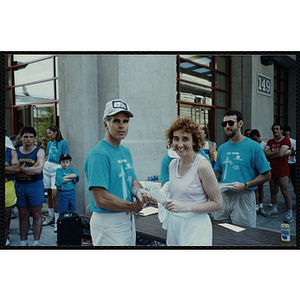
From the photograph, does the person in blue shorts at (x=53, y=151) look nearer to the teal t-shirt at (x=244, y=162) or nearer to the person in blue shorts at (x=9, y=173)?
the person in blue shorts at (x=9, y=173)

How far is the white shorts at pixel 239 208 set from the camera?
2.86m

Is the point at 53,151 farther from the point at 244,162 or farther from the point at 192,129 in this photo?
the point at 244,162

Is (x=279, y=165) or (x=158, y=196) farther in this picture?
(x=279, y=165)

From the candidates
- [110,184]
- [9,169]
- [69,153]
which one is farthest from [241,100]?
[9,169]

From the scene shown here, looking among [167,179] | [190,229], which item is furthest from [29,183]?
[190,229]

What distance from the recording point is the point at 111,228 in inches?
81.4

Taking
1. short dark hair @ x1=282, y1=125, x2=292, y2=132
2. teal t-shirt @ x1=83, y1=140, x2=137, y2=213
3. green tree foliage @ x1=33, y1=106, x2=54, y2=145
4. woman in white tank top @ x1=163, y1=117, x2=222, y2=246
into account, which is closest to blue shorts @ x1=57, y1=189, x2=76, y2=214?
green tree foliage @ x1=33, y1=106, x2=54, y2=145

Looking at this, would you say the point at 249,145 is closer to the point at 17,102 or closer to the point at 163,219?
the point at 163,219

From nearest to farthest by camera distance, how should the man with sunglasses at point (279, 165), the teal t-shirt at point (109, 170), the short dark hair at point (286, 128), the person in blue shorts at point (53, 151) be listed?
the teal t-shirt at point (109, 170), the short dark hair at point (286, 128), the person in blue shorts at point (53, 151), the man with sunglasses at point (279, 165)

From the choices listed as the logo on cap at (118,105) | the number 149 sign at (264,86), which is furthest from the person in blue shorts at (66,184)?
the number 149 sign at (264,86)

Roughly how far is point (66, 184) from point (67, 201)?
0.25 m

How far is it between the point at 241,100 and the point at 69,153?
354cm

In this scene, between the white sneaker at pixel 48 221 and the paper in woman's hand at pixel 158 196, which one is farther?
the white sneaker at pixel 48 221

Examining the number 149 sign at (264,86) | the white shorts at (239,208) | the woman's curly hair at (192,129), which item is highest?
the number 149 sign at (264,86)
